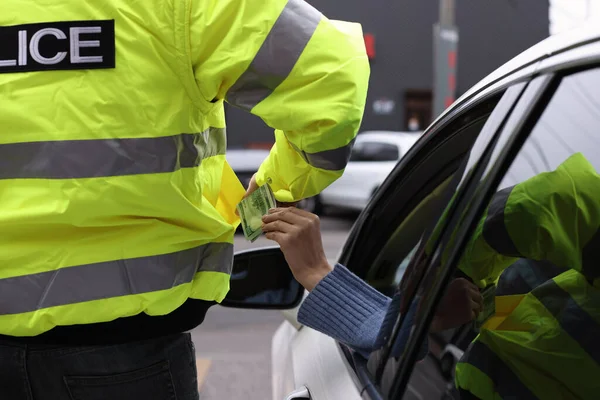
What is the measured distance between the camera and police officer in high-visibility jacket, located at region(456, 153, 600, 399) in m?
1.10

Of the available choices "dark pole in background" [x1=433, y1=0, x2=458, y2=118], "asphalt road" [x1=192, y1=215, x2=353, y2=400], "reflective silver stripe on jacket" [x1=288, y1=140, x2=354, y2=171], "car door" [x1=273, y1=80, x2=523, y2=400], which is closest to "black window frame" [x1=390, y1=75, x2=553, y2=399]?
"car door" [x1=273, y1=80, x2=523, y2=400]

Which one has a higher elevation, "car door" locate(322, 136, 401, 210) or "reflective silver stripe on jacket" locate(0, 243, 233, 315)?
"reflective silver stripe on jacket" locate(0, 243, 233, 315)

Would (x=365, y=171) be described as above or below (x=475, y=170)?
below

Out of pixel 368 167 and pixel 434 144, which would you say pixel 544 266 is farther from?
pixel 368 167

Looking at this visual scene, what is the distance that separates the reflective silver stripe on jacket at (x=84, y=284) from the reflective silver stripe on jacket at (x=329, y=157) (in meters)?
0.33

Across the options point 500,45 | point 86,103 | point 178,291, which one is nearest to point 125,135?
point 86,103

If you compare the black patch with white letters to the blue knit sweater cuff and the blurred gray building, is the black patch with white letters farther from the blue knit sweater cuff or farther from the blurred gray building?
the blurred gray building

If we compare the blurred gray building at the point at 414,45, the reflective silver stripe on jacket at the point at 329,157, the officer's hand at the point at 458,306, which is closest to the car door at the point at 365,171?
the blurred gray building at the point at 414,45

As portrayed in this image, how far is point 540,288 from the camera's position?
1199 mm

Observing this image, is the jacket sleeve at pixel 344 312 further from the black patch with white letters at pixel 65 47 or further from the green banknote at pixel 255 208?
the black patch with white letters at pixel 65 47

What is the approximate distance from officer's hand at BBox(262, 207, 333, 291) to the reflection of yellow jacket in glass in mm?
179

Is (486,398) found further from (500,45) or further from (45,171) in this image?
(500,45)

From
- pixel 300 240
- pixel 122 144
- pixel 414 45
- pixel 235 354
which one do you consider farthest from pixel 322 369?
pixel 414 45

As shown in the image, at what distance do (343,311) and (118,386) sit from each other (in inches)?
17.9
